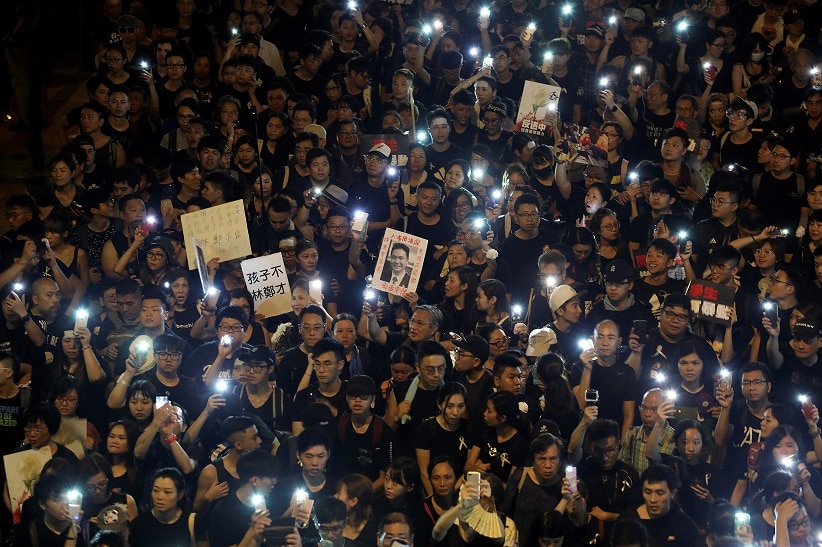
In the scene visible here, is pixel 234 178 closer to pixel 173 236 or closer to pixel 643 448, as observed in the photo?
pixel 173 236

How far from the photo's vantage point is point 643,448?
8383mm

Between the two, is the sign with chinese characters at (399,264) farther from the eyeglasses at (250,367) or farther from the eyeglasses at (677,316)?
the eyeglasses at (677,316)

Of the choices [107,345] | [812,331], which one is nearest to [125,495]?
[107,345]

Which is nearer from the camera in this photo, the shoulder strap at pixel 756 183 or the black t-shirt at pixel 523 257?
the black t-shirt at pixel 523 257

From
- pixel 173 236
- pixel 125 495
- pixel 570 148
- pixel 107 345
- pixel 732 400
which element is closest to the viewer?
pixel 125 495

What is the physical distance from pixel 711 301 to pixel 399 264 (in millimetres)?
2632

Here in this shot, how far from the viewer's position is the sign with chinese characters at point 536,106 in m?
12.4

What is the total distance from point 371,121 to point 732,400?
18.6ft

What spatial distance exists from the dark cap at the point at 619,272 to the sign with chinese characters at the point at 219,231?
3.13m

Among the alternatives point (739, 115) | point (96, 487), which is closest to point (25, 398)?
point (96, 487)

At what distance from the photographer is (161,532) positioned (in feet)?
25.0

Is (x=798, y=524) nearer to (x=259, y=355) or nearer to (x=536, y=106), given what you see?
(x=259, y=355)

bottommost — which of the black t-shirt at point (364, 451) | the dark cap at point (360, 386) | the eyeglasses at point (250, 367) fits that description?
the black t-shirt at point (364, 451)

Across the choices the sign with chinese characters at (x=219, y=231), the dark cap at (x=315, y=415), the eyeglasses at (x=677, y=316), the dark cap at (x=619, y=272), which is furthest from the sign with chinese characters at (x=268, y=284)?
the eyeglasses at (x=677, y=316)
